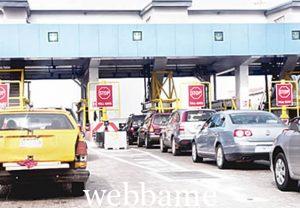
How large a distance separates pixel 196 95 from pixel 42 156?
844 inches

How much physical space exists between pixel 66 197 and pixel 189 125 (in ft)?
29.8

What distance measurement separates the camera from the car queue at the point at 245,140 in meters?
9.02

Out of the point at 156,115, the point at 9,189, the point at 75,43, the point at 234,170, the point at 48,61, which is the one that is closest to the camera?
the point at 9,189

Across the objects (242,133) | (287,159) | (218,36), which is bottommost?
(287,159)

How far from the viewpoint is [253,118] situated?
1348 cm

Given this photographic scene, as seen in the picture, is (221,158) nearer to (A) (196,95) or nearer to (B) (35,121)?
(B) (35,121)

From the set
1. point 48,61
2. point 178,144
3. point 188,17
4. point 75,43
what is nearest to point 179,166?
point 178,144

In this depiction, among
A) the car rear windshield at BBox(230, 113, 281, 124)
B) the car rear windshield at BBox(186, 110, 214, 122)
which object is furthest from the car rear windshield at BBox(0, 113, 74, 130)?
the car rear windshield at BBox(186, 110, 214, 122)

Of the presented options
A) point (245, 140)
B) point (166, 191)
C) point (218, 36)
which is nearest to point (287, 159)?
point (166, 191)

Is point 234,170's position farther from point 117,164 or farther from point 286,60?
point 286,60

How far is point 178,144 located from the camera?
58.4 ft

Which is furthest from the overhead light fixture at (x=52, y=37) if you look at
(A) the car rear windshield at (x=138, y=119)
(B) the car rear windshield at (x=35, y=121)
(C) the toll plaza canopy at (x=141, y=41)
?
(B) the car rear windshield at (x=35, y=121)

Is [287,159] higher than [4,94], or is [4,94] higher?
[4,94]

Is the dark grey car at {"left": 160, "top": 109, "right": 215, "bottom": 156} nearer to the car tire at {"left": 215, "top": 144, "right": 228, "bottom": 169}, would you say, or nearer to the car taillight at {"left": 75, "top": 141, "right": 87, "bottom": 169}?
the car tire at {"left": 215, "top": 144, "right": 228, "bottom": 169}
